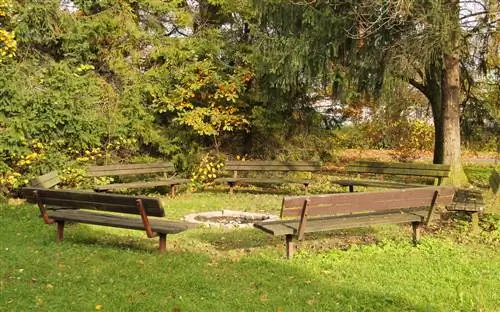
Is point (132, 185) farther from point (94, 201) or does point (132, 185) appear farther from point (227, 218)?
point (94, 201)

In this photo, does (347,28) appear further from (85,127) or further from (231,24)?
(85,127)

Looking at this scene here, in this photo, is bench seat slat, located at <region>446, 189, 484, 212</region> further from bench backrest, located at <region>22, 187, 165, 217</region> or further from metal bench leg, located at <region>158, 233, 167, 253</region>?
bench backrest, located at <region>22, 187, 165, 217</region>

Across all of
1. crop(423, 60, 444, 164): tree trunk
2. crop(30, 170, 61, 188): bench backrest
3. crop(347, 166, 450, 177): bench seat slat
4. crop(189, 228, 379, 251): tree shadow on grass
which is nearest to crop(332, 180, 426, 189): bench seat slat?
crop(347, 166, 450, 177): bench seat slat

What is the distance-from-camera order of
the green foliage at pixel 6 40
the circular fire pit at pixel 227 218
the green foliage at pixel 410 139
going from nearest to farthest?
the circular fire pit at pixel 227 218, the green foliage at pixel 6 40, the green foliage at pixel 410 139

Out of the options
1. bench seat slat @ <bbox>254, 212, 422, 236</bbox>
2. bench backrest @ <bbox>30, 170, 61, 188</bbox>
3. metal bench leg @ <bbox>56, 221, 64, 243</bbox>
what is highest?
bench backrest @ <bbox>30, 170, 61, 188</bbox>

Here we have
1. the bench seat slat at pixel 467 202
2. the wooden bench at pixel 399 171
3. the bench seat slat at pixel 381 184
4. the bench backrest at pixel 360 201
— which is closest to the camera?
the bench backrest at pixel 360 201

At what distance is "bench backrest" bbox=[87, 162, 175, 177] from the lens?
11.6 meters

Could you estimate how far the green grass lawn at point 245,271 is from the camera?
472 centimetres

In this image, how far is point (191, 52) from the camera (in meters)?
13.9

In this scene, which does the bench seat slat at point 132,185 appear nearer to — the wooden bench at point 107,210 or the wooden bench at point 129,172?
the wooden bench at point 129,172

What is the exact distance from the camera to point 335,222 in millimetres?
6590

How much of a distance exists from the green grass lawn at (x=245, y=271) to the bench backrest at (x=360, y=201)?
1.77 feet

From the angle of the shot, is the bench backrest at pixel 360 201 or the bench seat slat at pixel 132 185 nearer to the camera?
the bench backrest at pixel 360 201

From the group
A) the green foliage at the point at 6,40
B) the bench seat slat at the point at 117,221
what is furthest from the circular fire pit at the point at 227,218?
the green foliage at the point at 6,40
